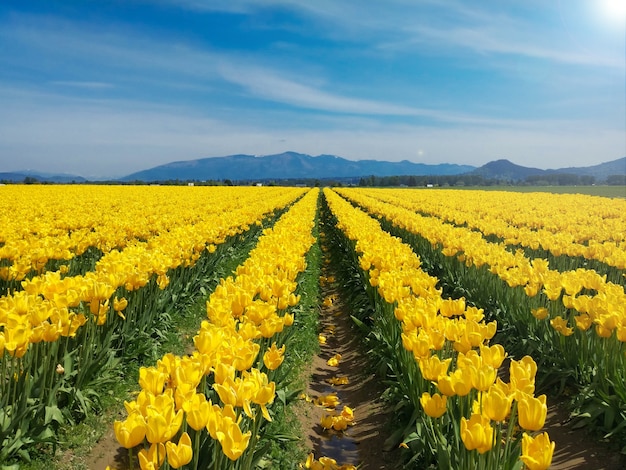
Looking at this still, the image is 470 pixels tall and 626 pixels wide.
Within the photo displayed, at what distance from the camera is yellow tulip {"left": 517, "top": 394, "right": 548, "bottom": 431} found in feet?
7.00

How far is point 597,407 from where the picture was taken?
437 cm

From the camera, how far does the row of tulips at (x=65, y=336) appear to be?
3.16 meters

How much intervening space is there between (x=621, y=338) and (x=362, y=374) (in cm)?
331

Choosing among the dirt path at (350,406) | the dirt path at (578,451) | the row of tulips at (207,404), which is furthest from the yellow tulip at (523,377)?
the dirt path at (578,451)

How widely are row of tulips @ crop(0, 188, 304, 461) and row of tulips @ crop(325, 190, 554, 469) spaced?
2639mm

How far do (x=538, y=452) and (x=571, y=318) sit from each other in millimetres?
4104

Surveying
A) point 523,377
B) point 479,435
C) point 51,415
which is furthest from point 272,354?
point 51,415

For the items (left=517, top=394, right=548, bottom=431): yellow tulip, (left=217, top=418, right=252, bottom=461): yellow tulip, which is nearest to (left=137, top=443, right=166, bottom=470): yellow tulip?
(left=217, top=418, right=252, bottom=461): yellow tulip

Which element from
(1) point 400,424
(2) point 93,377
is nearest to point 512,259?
(1) point 400,424

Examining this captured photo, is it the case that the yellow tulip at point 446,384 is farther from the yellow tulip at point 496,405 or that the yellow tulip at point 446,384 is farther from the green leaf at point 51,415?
the green leaf at point 51,415

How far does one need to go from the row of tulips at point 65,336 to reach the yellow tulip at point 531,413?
9.43 feet

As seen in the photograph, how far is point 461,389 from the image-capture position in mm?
2588

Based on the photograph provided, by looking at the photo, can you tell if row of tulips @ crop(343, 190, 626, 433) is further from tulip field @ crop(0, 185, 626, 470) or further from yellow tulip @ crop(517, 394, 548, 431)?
yellow tulip @ crop(517, 394, 548, 431)

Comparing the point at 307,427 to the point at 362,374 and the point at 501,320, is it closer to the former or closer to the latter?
the point at 362,374
